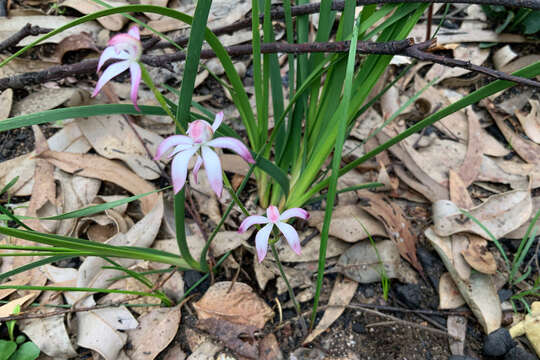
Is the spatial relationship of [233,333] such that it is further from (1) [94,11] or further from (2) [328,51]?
(1) [94,11]

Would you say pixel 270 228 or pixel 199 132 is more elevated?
pixel 199 132

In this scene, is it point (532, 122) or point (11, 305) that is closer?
point (11, 305)

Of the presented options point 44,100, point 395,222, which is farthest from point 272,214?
point 44,100

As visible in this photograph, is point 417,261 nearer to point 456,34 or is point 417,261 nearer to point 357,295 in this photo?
point 357,295

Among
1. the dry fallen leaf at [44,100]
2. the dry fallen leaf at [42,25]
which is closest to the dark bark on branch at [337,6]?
the dry fallen leaf at [44,100]

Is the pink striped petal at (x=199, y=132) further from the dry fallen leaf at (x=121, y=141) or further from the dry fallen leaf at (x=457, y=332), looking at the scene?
the dry fallen leaf at (x=457, y=332)

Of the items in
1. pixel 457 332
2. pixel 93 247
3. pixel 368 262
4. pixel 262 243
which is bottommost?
pixel 457 332
